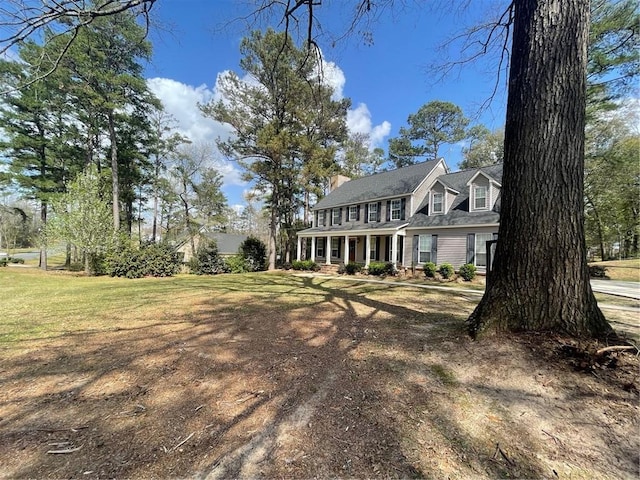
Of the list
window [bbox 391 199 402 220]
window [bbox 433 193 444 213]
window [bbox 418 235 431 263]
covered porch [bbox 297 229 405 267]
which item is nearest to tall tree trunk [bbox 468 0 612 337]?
window [bbox 418 235 431 263]

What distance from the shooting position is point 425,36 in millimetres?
5809

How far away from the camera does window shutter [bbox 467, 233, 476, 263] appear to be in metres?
13.4

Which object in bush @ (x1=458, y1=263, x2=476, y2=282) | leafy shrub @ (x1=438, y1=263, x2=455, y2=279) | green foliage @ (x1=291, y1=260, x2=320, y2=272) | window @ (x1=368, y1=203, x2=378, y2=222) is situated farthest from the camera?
green foliage @ (x1=291, y1=260, x2=320, y2=272)

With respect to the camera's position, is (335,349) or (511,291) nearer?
(511,291)

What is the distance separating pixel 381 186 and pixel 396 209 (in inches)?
109

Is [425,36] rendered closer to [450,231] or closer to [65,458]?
[65,458]

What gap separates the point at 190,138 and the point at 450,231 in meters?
22.7

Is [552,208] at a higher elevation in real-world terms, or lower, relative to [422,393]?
higher

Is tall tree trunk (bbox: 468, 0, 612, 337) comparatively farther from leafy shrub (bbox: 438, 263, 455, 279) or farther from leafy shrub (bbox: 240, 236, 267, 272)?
leafy shrub (bbox: 240, 236, 267, 272)

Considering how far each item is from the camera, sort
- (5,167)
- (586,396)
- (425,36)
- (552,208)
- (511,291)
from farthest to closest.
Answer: (5,167) → (425,36) → (511,291) → (552,208) → (586,396)

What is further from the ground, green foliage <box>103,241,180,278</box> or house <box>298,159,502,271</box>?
house <box>298,159,502,271</box>

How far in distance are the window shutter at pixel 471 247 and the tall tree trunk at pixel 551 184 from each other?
11.2 metres

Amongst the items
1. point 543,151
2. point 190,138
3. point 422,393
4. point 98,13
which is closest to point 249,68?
point 190,138

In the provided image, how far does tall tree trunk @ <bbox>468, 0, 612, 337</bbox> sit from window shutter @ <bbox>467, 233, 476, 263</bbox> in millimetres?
11232
